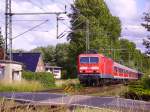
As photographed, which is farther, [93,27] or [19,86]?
[93,27]

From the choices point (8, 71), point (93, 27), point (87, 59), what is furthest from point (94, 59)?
point (93, 27)

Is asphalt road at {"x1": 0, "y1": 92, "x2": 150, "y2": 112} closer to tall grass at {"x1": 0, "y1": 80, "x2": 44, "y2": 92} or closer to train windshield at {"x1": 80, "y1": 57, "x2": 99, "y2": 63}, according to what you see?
tall grass at {"x1": 0, "y1": 80, "x2": 44, "y2": 92}

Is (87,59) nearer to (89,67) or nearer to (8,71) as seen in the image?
(89,67)

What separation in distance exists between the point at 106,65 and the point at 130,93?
78.2 ft

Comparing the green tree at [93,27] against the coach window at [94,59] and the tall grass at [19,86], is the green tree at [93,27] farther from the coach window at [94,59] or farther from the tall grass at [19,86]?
the tall grass at [19,86]

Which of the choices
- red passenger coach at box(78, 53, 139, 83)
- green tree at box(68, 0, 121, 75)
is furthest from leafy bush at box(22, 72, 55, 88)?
green tree at box(68, 0, 121, 75)

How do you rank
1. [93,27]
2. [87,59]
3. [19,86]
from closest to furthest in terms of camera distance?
1. [19,86]
2. [87,59]
3. [93,27]

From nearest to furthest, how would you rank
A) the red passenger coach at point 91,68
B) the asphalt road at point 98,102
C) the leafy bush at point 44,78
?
1. the asphalt road at point 98,102
2. the red passenger coach at point 91,68
3. the leafy bush at point 44,78

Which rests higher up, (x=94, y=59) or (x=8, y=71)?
(x=94, y=59)

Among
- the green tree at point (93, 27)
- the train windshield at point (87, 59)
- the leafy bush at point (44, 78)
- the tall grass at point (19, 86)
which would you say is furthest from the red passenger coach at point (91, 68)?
the green tree at point (93, 27)

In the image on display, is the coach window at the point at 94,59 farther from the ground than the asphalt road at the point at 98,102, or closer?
farther from the ground

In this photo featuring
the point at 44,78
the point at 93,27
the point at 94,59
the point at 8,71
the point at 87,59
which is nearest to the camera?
the point at 94,59

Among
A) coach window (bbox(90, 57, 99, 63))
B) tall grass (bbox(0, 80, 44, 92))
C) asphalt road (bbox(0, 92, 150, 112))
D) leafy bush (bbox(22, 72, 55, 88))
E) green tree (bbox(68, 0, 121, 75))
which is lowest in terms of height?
asphalt road (bbox(0, 92, 150, 112))

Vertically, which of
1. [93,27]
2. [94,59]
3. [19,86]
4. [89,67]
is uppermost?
[93,27]
